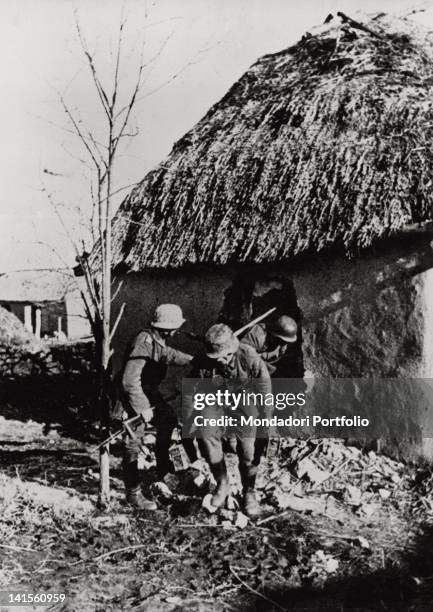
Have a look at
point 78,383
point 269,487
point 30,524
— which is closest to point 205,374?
point 269,487

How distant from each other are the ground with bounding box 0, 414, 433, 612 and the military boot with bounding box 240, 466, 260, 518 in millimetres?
93

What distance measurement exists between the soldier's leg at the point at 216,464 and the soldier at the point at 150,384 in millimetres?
488

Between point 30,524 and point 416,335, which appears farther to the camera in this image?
point 416,335

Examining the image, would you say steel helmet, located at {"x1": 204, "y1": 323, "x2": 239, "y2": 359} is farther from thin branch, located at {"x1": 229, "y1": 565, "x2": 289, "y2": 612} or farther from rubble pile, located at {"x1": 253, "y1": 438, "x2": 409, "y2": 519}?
thin branch, located at {"x1": 229, "y1": 565, "x2": 289, "y2": 612}

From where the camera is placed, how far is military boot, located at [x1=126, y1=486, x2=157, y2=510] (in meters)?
4.91

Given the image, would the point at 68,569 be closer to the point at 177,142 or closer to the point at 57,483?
the point at 57,483

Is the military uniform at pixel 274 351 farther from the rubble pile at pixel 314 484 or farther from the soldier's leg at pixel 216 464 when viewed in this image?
the soldier's leg at pixel 216 464

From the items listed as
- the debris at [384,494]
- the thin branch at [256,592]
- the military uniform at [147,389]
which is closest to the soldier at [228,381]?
the military uniform at [147,389]

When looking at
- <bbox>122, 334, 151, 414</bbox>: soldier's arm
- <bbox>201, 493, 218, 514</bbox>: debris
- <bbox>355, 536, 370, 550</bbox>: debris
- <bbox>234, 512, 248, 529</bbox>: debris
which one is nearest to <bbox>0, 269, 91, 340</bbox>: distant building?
<bbox>122, 334, 151, 414</bbox>: soldier's arm

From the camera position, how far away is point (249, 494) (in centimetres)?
487

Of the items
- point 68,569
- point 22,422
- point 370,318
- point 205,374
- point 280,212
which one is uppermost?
point 280,212

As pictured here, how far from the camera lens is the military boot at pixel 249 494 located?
4824 millimetres

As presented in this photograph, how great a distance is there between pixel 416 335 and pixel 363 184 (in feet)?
5.13

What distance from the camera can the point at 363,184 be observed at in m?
6.05
